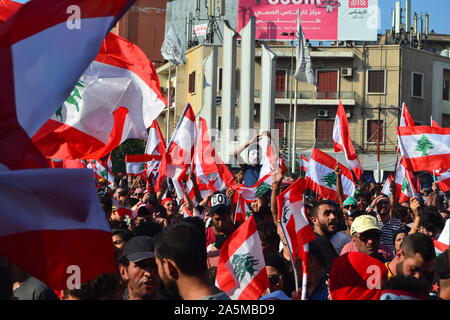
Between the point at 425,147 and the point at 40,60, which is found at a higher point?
the point at 40,60

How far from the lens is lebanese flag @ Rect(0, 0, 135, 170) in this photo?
4055mm

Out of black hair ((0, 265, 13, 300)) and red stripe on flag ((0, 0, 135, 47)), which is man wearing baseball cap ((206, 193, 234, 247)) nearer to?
red stripe on flag ((0, 0, 135, 47))

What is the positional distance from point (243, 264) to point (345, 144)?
853cm

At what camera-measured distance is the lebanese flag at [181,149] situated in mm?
11359

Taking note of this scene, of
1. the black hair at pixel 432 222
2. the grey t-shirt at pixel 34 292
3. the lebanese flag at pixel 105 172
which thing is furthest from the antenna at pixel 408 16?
the grey t-shirt at pixel 34 292

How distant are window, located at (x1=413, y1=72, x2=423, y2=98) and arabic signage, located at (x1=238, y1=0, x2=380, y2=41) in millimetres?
3701

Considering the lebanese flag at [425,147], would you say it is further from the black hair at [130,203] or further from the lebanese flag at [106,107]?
the lebanese flag at [106,107]

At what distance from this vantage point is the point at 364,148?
48.4 metres

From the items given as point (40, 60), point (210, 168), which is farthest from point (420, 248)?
point (210, 168)

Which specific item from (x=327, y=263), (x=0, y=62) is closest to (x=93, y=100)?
(x=327, y=263)

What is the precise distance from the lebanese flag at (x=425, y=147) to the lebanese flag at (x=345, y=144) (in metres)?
2.06

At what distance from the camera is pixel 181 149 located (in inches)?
448

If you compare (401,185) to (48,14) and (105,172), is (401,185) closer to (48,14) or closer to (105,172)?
(48,14)

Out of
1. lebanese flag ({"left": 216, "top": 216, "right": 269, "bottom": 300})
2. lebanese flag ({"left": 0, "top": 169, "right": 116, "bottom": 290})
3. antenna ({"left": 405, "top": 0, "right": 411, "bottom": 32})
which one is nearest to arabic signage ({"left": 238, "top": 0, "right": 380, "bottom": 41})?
antenna ({"left": 405, "top": 0, "right": 411, "bottom": 32})
